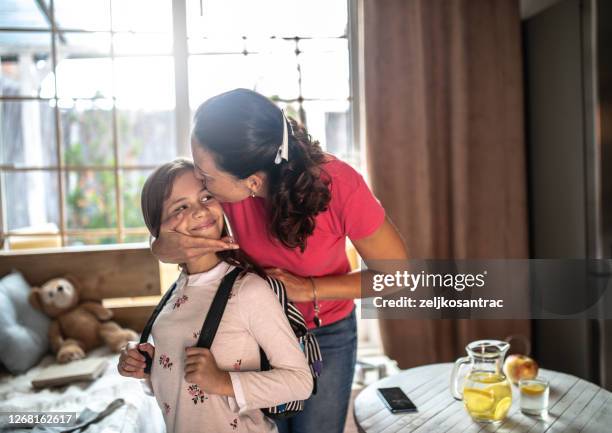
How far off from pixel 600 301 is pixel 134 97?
264cm

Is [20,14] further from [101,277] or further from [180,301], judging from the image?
[180,301]

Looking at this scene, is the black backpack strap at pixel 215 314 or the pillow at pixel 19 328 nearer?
the black backpack strap at pixel 215 314

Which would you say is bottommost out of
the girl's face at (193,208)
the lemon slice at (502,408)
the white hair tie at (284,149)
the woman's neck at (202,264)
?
the lemon slice at (502,408)

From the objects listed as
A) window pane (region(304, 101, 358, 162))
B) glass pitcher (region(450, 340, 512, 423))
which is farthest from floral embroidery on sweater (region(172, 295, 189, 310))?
window pane (region(304, 101, 358, 162))

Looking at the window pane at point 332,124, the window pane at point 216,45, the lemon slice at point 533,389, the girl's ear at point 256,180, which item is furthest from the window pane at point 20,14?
the lemon slice at point 533,389

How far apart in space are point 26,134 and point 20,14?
183cm

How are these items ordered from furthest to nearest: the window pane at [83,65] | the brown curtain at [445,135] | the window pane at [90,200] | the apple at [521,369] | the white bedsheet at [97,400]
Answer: the window pane at [90,200] < the window pane at [83,65] < the brown curtain at [445,135] < the white bedsheet at [97,400] < the apple at [521,369]

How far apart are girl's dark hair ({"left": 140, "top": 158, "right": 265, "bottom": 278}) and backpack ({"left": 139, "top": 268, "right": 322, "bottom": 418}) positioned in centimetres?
5

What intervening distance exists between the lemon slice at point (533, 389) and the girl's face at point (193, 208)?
81 centimetres

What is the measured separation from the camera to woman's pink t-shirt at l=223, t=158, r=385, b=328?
1253 mm

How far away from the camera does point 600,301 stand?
7.67 feet

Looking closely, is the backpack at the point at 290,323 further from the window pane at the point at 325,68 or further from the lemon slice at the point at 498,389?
the window pane at the point at 325,68

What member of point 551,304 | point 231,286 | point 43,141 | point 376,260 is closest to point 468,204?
point 551,304

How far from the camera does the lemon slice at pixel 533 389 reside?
130 centimetres
